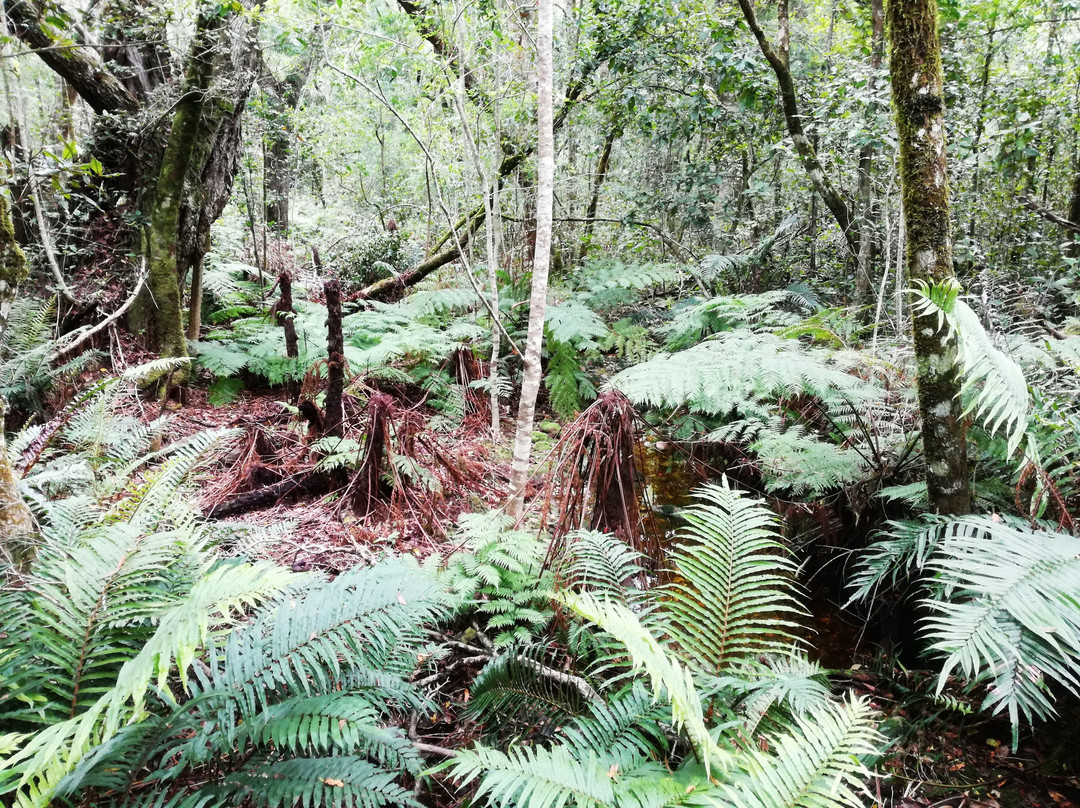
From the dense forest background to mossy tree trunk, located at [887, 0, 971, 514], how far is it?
2 centimetres

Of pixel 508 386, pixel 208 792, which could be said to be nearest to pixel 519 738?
pixel 208 792

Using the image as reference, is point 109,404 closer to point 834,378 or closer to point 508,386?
point 508,386

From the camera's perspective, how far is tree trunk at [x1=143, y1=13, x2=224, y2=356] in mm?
5066

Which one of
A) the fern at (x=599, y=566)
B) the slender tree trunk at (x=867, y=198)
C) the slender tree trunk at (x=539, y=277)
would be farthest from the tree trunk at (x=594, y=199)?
the fern at (x=599, y=566)

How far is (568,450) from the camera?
2545mm

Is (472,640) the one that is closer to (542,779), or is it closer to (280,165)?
(542,779)

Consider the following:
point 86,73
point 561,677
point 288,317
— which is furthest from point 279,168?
point 561,677

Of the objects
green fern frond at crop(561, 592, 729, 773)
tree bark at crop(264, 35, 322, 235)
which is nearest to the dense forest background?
green fern frond at crop(561, 592, 729, 773)

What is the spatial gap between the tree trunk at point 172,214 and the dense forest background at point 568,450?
0.04m

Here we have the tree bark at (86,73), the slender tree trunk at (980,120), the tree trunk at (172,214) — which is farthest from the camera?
the slender tree trunk at (980,120)

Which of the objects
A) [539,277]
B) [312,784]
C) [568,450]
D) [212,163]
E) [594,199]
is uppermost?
[212,163]

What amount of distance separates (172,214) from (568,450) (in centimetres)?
509

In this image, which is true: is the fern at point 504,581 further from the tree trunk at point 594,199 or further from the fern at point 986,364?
the tree trunk at point 594,199

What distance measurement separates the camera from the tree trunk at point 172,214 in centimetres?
507
